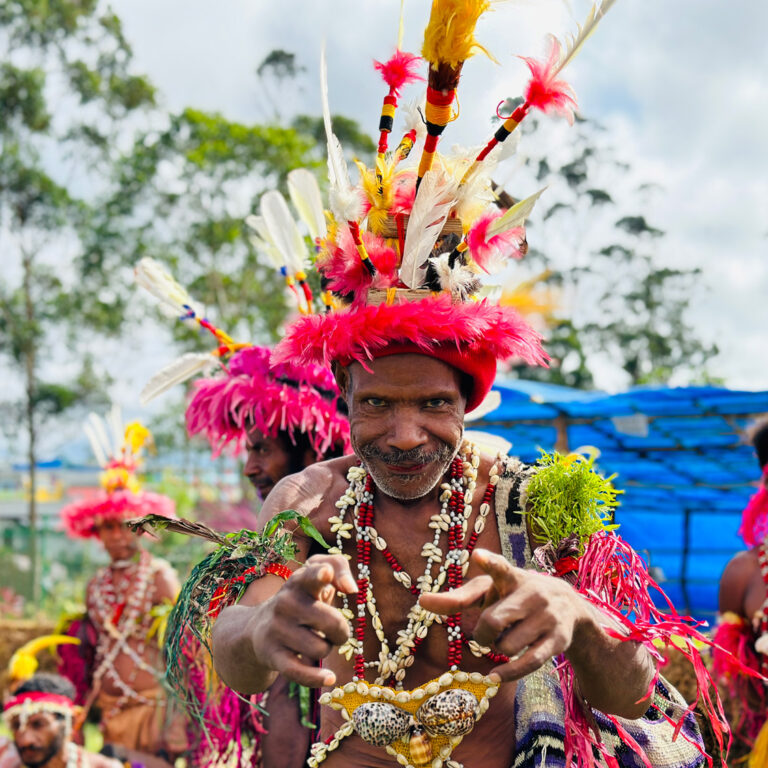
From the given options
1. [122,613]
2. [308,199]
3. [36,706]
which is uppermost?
[308,199]

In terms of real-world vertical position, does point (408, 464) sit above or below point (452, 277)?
below

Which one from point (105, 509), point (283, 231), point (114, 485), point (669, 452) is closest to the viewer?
point (283, 231)

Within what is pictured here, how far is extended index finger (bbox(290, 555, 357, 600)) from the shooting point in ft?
4.70

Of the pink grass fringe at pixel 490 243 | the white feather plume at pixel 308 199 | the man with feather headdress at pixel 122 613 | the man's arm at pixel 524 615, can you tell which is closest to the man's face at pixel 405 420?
the pink grass fringe at pixel 490 243

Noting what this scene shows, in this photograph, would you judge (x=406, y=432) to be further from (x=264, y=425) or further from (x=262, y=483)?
(x=262, y=483)

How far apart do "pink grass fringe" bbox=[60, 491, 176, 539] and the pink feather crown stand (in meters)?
2.42

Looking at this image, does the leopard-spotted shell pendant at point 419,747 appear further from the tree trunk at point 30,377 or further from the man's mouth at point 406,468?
the tree trunk at point 30,377

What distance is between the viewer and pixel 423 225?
2.08m

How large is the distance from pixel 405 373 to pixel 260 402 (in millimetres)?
1633

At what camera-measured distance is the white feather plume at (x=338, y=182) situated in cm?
219

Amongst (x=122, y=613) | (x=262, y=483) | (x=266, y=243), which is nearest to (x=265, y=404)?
(x=262, y=483)

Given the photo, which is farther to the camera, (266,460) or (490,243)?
(266,460)

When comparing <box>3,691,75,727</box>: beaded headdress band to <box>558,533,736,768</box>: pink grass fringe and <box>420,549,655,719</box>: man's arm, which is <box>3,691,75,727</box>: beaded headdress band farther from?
<box>420,549,655,719</box>: man's arm

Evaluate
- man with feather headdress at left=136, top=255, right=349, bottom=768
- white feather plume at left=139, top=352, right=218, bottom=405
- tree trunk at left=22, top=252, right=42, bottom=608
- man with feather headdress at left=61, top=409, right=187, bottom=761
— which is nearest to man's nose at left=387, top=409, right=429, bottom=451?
man with feather headdress at left=136, top=255, right=349, bottom=768
